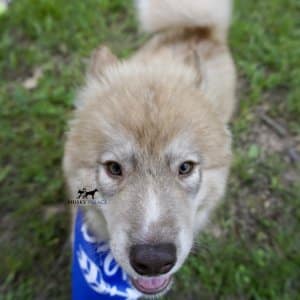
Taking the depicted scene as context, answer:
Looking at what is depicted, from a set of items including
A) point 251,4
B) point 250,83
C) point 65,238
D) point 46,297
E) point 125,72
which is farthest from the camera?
point 251,4

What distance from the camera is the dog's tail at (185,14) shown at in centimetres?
308

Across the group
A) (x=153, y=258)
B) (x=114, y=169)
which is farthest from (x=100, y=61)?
(x=153, y=258)

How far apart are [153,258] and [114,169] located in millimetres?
457

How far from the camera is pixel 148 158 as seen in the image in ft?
6.57

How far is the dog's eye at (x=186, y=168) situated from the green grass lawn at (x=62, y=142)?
807 mm

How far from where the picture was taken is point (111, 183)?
2.07 m

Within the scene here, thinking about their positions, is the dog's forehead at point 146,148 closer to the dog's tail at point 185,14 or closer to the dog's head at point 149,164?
the dog's head at point 149,164

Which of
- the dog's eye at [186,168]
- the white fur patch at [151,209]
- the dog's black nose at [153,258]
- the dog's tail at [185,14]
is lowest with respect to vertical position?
the dog's black nose at [153,258]

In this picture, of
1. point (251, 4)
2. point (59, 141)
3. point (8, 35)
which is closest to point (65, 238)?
point (59, 141)

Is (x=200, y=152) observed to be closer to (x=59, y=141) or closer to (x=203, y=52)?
(x=203, y=52)

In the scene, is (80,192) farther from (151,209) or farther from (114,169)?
(151,209)

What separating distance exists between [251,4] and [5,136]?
259 centimetres

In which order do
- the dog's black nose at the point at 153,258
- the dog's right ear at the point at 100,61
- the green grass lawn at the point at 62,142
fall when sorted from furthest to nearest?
the green grass lawn at the point at 62,142 < the dog's right ear at the point at 100,61 < the dog's black nose at the point at 153,258

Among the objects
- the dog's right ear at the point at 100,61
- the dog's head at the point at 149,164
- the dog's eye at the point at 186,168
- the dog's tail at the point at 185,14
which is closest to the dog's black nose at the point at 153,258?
the dog's head at the point at 149,164
